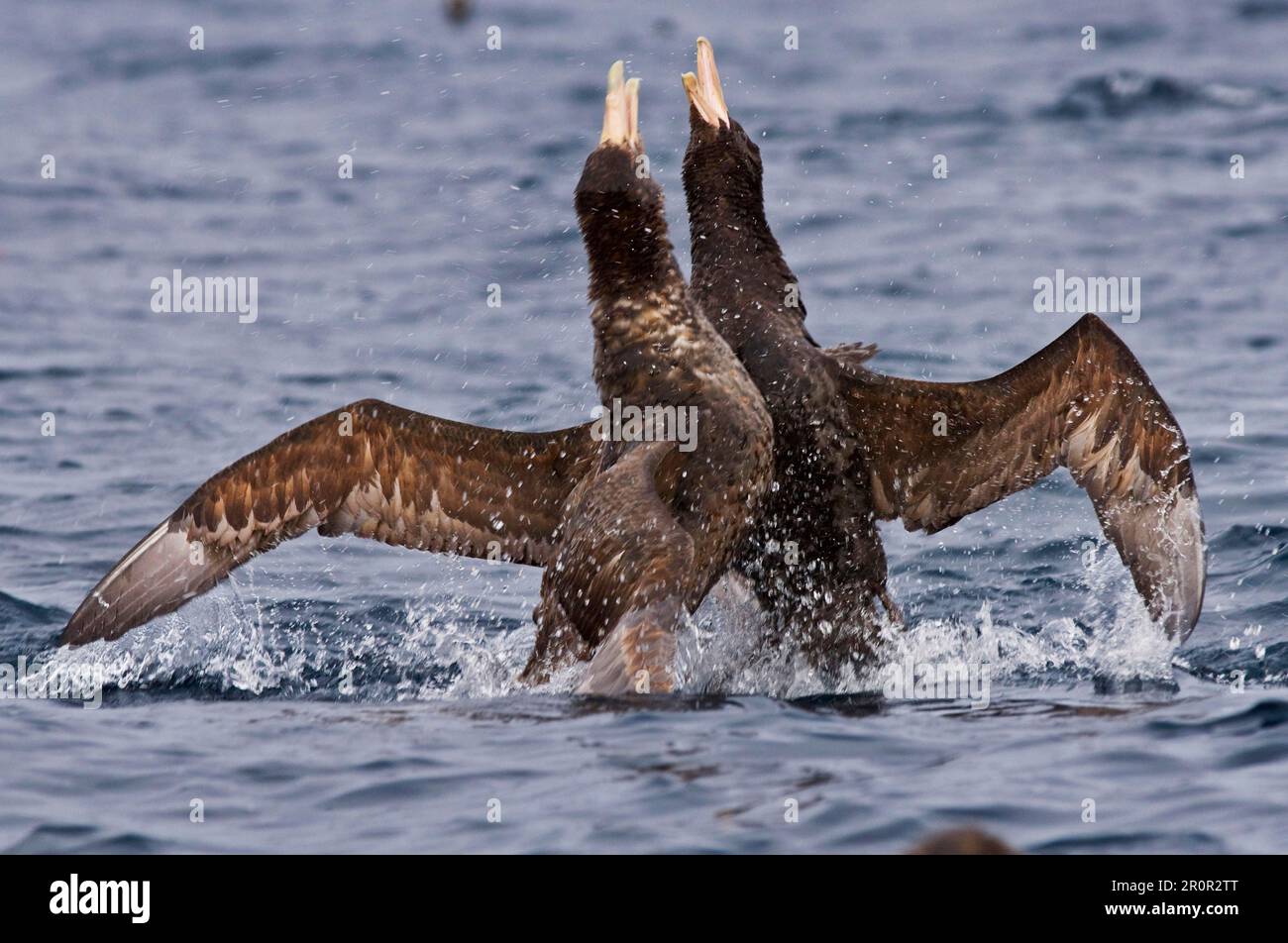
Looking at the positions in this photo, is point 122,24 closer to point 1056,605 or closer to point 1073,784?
point 1056,605

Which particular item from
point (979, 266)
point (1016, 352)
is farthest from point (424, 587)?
point (979, 266)

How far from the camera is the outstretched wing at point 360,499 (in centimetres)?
880

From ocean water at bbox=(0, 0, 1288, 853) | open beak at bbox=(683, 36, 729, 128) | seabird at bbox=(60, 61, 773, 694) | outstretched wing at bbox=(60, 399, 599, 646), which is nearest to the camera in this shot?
ocean water at bbox=(0, 0, 1288, 853)

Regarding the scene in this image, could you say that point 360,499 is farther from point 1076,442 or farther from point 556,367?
point 556,367

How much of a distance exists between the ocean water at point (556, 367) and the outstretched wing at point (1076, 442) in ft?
1.53

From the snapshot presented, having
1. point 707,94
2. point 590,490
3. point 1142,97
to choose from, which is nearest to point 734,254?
point 707,94

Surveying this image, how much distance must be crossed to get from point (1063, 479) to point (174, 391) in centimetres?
708

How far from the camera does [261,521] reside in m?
8.80

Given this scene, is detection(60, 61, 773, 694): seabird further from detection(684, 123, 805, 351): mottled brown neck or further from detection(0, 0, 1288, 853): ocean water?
detection(684, 123, 805, 351): mottled brown neck

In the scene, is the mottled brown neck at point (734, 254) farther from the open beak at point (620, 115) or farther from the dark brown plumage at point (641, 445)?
the open beak at point (620, 115)

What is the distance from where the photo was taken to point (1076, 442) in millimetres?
8812

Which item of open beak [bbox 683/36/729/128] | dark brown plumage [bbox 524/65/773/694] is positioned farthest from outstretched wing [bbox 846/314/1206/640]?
open beak [bbox 683/36/729/128]

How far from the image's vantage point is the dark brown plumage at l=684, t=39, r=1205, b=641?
8.59 meters

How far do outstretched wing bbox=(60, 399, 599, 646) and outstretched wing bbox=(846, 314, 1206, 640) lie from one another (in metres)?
1.47
